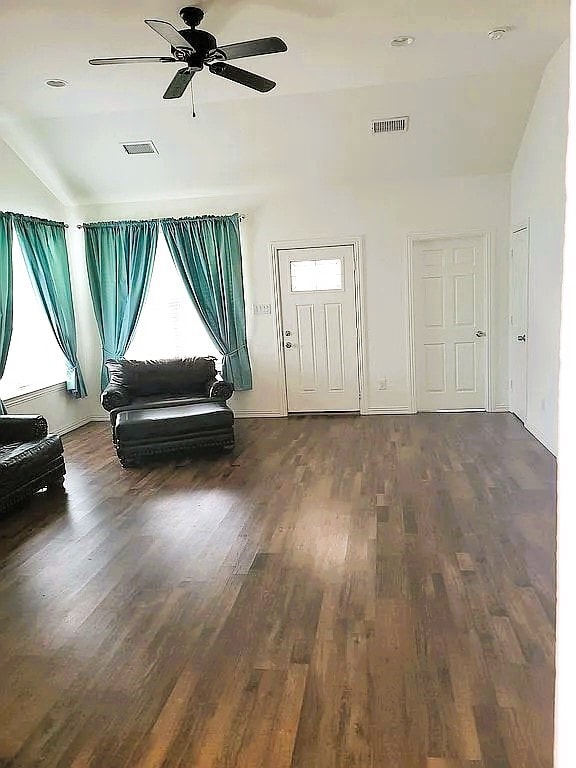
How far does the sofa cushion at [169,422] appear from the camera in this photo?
5.30m

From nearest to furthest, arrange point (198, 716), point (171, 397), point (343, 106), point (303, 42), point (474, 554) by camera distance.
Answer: point (198, 716)
point (474, 554)
point (303, 42)
point (343, 106)
point (171, 397)

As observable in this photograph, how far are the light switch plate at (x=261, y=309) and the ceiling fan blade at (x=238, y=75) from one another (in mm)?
3244

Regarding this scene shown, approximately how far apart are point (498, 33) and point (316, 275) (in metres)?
3.16

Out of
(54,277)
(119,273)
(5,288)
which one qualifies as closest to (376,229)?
(119,273)

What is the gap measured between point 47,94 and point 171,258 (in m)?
2.28

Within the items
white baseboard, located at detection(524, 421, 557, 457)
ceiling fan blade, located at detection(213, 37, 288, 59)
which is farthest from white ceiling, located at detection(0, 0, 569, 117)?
white baseboard, located at detection(524, 421, 557, 457)

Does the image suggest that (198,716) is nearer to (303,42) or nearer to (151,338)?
(303,42)

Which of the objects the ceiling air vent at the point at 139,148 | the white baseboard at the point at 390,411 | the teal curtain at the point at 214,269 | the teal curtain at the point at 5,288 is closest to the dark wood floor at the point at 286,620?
the teal curtain at the point at 5,288

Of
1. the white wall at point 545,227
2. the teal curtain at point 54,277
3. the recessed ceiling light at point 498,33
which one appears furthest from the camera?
the teal curtain at point 54,277

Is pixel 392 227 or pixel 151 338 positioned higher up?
pixel 392 227

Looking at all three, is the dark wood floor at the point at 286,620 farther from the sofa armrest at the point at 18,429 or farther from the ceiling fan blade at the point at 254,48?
the ceiling fan blade at the point at 254,48

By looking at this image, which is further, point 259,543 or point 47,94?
point 47,94

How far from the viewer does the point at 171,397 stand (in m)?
6.18

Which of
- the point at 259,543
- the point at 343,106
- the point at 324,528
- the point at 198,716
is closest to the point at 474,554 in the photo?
the point at 324,528
